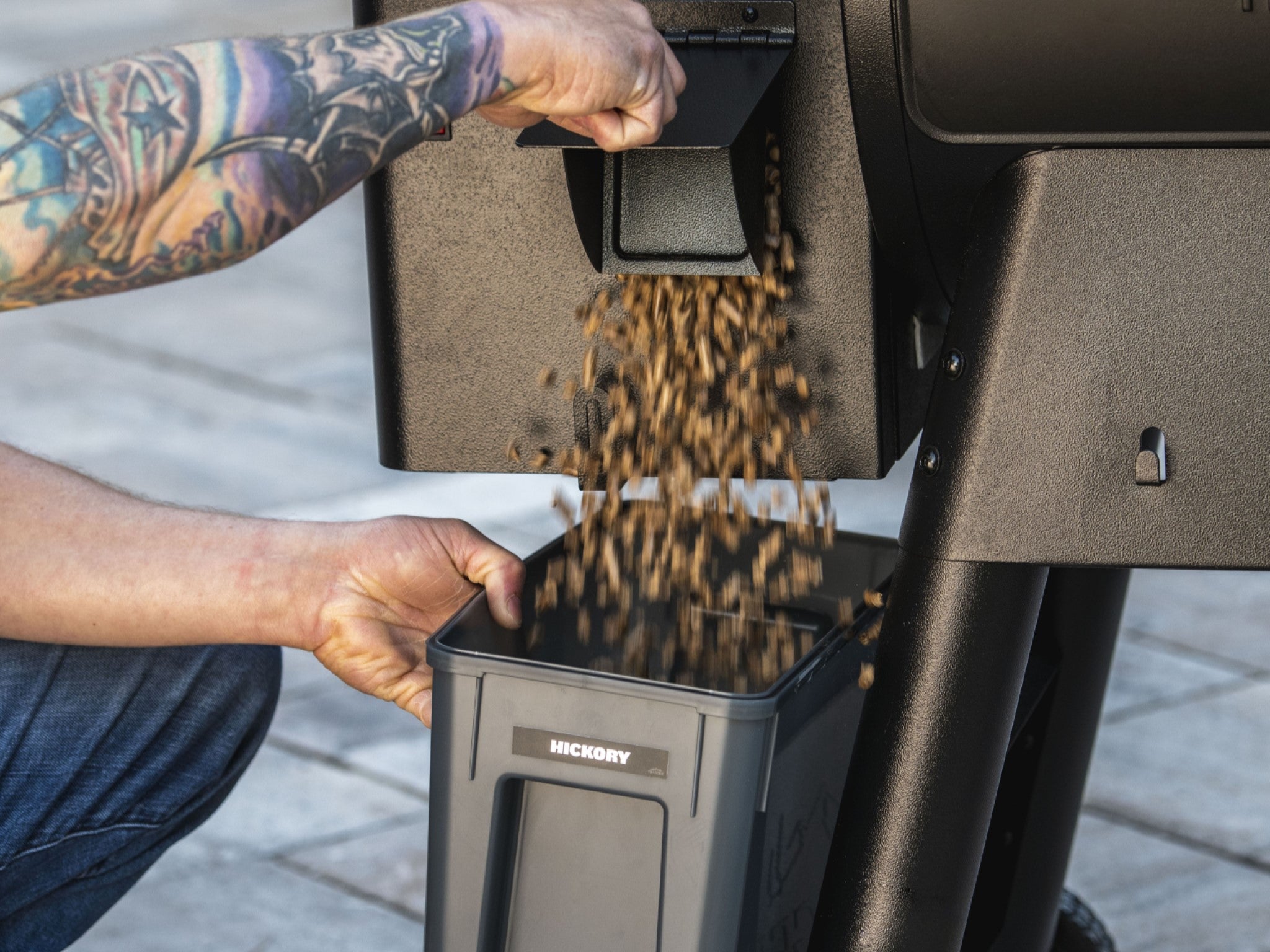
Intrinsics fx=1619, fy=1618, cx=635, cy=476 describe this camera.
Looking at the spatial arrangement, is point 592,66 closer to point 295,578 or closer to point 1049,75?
point 1049,75

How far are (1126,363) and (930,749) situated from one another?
0.90 ft

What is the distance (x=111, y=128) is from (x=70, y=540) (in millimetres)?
567

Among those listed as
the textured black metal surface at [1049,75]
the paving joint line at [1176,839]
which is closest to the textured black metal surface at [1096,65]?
the textured black metal surface at [1049,75]

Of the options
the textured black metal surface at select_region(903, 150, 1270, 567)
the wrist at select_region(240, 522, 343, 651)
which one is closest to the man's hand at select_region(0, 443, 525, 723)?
the wrist at select_region(240, 522, 343, 651)

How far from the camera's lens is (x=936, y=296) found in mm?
1182

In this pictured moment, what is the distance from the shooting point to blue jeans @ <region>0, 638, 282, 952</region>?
1.37m

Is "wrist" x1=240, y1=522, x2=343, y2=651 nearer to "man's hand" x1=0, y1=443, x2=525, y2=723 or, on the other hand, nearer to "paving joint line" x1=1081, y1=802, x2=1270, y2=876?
"man's hand" x1=0, y1=443, x2=525, y2=723

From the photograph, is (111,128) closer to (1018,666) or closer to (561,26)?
(561,26)

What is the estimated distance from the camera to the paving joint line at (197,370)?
3775mm

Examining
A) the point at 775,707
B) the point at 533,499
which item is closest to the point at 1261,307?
the point at 775,707

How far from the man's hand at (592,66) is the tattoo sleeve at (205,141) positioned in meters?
0.02

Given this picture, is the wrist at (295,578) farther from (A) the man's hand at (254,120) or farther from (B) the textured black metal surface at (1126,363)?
(B) the textured black metal surface at (1126,363)

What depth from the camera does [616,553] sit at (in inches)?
49.9

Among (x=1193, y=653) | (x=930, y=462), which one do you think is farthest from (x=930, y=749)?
(x=1193, y=653)
